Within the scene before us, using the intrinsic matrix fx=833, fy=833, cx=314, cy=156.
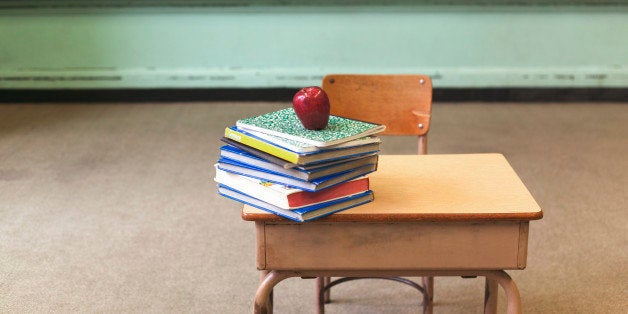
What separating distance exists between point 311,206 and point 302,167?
9 centimetres

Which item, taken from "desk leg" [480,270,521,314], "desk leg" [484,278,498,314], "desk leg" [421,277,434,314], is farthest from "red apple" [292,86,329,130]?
"desk leg" [421,277,434,314]

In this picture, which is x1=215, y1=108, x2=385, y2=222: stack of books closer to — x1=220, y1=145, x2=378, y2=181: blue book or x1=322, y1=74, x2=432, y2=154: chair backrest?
x1=220, y1=145, x2=378, y2=181: blue book

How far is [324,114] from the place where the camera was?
1754 mm

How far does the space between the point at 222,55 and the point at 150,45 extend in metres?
0.51

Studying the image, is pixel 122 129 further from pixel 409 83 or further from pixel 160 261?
pixel 409 83

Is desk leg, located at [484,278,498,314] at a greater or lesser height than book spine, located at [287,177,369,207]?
lesser

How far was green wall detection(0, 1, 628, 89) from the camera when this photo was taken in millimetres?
5785

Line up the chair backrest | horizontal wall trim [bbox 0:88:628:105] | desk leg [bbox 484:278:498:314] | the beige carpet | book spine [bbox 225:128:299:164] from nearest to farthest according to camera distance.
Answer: book spine [bbox 225:128:299:164], desk leg [bbox 484:278:498:314], the chair backrest, the beige carpet, horizontal wall trim [bbox 0:88:628:105]

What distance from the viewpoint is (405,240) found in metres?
1.75

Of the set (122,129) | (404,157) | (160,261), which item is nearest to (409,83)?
(404,157)

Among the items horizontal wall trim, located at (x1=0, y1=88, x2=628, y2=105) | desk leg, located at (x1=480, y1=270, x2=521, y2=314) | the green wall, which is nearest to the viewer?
desk leg, located at (x1=480, y1=270, x2=521, y2=314)

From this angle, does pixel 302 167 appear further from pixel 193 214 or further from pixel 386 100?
pixel 193 214

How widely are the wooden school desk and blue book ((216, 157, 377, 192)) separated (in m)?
0.07

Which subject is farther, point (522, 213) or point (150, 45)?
point (150, 45)
